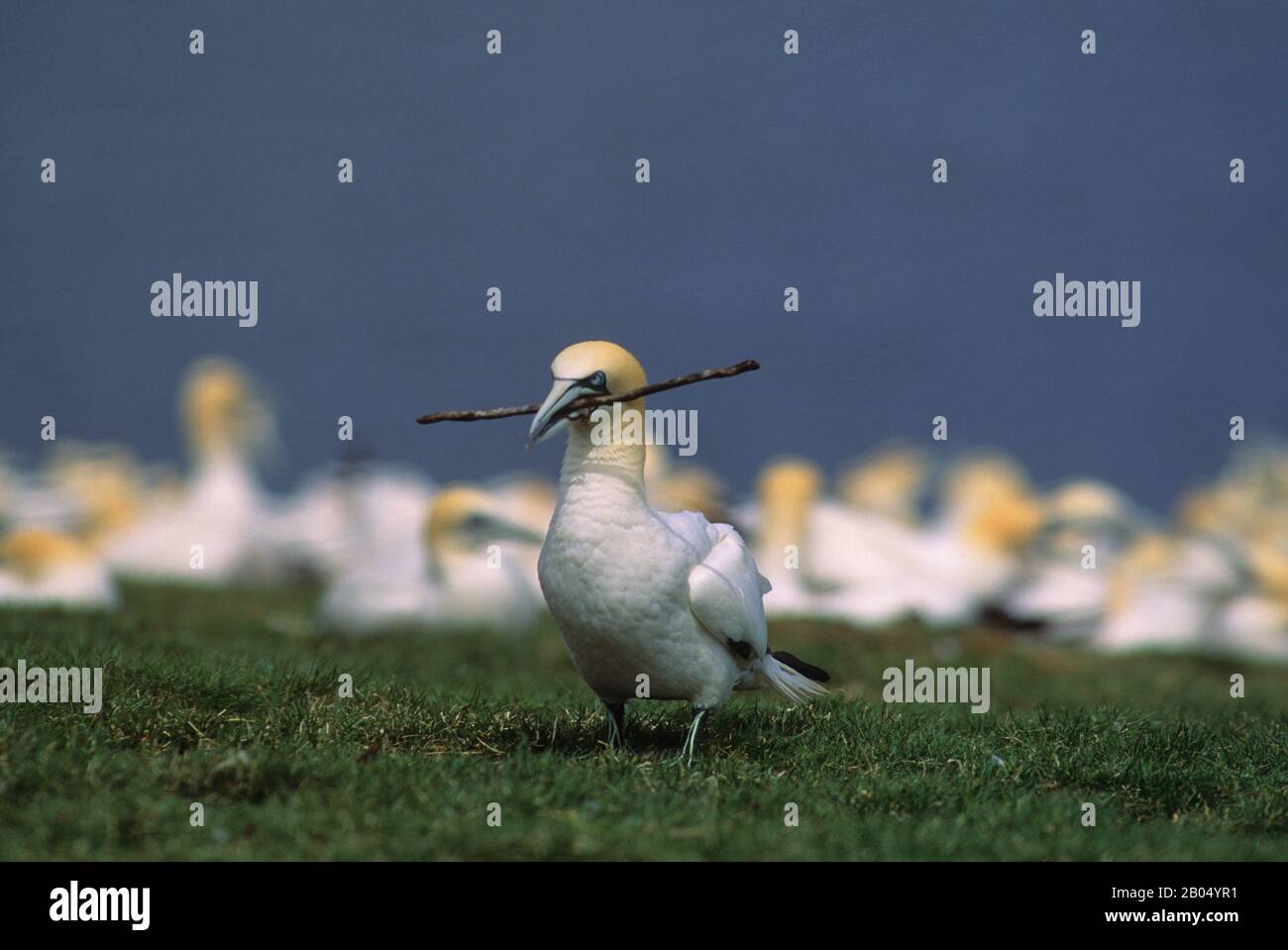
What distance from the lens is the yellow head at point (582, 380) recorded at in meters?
6.15

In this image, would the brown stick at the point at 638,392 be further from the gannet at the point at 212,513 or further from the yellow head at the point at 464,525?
the gannet at the point at 212,513

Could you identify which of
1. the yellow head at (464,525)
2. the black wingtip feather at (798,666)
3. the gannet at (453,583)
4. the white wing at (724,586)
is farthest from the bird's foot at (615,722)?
the yellow head at (464,525)

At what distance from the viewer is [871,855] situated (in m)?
5.19

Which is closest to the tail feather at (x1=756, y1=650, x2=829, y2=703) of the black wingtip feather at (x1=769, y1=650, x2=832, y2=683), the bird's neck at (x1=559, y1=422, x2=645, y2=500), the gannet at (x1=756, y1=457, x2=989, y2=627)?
the black wingtip feather at (x1=769, y1=650, x2=832, y2=683)

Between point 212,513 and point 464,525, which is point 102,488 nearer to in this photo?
point 212,513

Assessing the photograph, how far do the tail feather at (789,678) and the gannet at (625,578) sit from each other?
39 cm

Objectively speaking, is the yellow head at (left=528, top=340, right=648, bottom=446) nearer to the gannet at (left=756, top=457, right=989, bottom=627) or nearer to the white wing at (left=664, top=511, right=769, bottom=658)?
the white wing at (left=664, top=511, right=769, bottom=658)

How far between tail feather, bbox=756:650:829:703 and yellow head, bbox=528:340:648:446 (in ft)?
4.50

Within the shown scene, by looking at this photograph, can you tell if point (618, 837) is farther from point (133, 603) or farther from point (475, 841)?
point (133, 603)

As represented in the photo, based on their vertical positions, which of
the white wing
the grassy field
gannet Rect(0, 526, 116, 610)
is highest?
gannet Rect(0, 526, 116, 610)

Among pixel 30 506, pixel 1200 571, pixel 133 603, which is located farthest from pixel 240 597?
pixel 1200 571

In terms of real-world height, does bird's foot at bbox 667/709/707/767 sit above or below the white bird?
below

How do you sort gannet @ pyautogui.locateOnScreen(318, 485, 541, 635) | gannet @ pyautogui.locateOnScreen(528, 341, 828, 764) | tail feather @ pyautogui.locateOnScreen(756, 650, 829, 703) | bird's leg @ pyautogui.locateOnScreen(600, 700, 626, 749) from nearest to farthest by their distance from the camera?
gannet @ pyautogui.locateOnScreen(528, 341, 828, 764) < bird's leg @ pyautogui.locateOnScreen(600, 700, 626, 749) < tail feather @ pyautogui.locateOnScreen(756, 650, 829, 703) < gannet @ pyautogui.locateOnScreen(318, 485, 541, 635)

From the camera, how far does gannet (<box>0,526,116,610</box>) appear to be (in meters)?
14.5
